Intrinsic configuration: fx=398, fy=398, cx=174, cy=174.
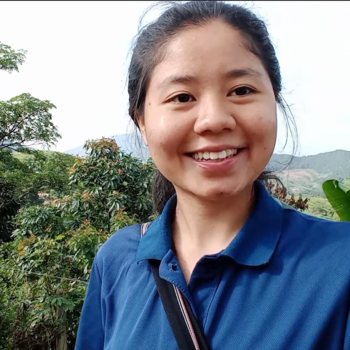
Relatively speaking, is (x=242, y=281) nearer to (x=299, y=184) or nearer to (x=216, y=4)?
(x=216, y=4)

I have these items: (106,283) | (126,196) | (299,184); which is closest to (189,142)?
(106,283)

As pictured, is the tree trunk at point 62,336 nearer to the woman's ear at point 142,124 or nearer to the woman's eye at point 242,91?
the woman's ear at point 142,124

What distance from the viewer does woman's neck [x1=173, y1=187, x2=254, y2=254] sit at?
856mm

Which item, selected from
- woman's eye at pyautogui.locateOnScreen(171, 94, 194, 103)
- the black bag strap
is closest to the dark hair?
woman's eye at pyautogui.locateOnScreen(171, 94, 194, 103)

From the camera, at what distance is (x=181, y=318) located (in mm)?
761

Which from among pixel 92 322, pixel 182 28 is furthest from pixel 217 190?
pixel 92 322

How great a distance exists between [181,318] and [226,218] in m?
0.23

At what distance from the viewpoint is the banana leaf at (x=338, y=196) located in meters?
1.80

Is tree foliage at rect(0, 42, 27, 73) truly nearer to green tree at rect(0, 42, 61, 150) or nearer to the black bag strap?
green tree at rect(0, 42, 61, 150)

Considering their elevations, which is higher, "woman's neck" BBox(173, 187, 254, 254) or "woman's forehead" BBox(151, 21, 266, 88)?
"woman's forehead" BBox(151, 21, 266, 88)

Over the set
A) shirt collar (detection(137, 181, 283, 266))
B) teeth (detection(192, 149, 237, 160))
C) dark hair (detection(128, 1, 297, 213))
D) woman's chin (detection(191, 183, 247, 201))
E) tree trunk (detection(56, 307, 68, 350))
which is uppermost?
dark hair (detection(128, 1, 297, 213))

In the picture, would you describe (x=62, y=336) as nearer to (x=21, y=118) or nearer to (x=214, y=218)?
(x=21, y=118)

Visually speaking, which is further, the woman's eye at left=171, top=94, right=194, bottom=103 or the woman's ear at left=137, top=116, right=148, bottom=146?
the woman's ear at left=137, top=116, right=148, bottom=146

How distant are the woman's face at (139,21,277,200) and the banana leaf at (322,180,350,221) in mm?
1130
